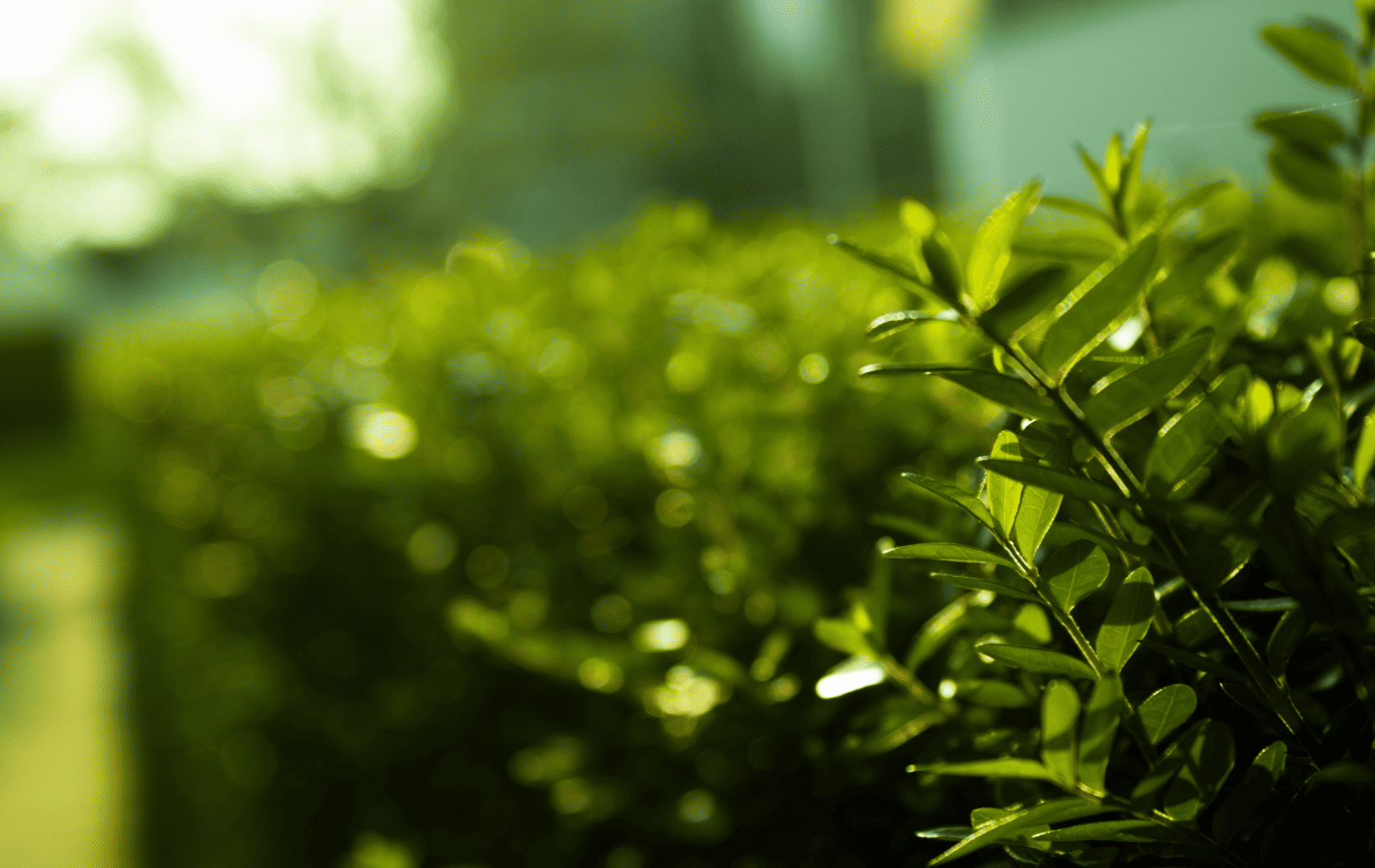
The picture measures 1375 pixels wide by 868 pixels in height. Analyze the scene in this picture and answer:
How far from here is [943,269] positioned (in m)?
0.58

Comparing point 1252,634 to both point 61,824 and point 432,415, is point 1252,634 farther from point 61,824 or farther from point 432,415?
point 61,824

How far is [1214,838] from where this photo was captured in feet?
2.04

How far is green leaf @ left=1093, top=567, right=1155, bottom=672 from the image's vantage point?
1.91ft

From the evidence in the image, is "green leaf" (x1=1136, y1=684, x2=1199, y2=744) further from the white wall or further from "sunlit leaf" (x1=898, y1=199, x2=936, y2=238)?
the white wall

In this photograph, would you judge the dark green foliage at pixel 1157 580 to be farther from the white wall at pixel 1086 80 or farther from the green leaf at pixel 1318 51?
the white wall at pixel 1086 80

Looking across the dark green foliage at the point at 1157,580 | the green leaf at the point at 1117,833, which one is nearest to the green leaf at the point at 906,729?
the dark green foliage at the point at 1157,580

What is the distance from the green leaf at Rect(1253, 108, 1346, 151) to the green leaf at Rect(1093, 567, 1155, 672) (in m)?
0.46

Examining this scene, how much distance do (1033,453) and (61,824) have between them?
541 cm

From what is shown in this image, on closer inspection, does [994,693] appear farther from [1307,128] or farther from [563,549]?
[563,549]

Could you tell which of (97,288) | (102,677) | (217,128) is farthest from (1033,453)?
(97,288)

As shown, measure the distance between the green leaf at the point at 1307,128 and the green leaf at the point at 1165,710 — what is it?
496 millimetres

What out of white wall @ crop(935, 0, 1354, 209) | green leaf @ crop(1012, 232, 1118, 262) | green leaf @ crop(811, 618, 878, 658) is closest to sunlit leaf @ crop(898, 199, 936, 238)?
green leaf @ crop(1012, 232, 1118, 262)

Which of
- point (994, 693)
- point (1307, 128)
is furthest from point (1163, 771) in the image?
point (1307, 128)

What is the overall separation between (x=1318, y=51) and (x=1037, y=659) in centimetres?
61
